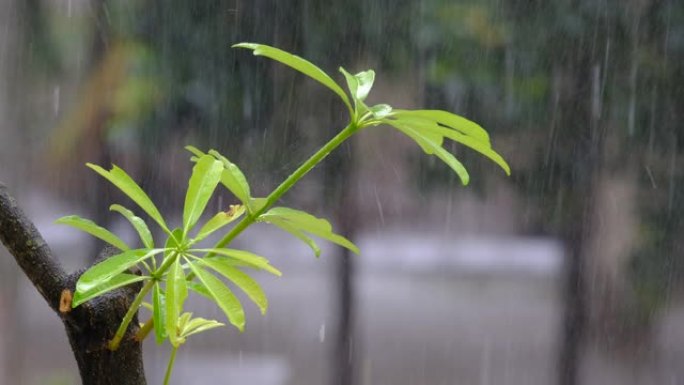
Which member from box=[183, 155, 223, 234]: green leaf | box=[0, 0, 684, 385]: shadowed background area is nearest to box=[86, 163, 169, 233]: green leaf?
box=[183, 155, 223, 234]: green leaf

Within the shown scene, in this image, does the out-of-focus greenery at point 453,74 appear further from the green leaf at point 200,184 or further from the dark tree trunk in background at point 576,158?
the green leaf at point 200,184

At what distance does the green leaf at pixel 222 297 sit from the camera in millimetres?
382

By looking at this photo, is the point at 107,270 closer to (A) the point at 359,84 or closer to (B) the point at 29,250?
(B) the point at 29,250

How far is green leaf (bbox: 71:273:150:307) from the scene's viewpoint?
1.22ft

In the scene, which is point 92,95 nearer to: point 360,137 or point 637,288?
point 360,137

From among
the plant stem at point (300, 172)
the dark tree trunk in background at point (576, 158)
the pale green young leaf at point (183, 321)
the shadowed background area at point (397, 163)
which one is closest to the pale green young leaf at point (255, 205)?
the plant stem at point (300, 172)

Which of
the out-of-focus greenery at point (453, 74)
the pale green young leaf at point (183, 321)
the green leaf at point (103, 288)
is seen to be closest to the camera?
the green leaf at point (103, 288)

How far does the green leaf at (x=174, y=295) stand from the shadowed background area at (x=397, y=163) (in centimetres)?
79

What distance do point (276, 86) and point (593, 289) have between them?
63 centimetres

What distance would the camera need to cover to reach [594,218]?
1230mm

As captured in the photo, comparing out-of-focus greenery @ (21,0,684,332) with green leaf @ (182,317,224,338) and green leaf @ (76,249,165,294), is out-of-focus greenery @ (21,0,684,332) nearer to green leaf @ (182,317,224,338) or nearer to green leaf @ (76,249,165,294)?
green leaf @ (182,317,224,338)

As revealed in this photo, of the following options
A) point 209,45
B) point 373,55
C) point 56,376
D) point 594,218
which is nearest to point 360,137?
point 373,55

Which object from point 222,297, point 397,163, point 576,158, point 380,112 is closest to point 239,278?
point 222,297

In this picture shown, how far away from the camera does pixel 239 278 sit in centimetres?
41
